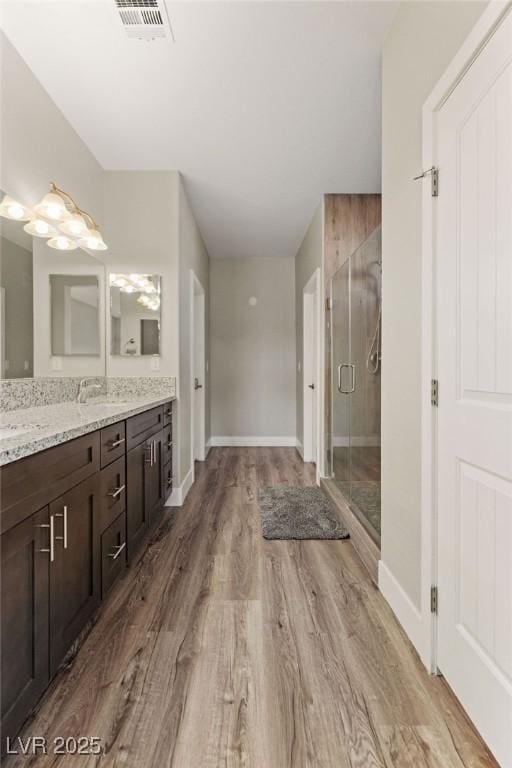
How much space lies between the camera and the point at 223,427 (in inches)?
230

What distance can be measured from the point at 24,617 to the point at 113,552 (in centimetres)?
79

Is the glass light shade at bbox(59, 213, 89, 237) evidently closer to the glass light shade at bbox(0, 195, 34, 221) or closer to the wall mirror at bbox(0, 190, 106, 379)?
the wall mirror at bbox(0, 190, 106, 379)

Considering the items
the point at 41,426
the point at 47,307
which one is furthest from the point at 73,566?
the point at 47,307

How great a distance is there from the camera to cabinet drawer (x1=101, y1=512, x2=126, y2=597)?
1729 mm

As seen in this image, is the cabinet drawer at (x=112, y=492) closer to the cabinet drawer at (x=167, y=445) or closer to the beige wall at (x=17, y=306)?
the beige wall at (x=17, y=306)

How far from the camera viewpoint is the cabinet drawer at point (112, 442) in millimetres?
1725

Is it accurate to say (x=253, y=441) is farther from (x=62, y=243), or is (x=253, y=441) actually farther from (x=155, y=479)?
(x=62, y=243)

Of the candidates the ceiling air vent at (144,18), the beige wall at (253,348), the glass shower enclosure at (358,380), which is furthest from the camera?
the beige wall at (253,348)

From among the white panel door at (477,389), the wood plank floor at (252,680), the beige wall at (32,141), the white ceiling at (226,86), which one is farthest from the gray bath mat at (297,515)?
the white ceiling at (226,86)

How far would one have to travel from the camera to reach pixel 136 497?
7.27ft

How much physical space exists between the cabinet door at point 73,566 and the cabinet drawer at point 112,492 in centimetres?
7

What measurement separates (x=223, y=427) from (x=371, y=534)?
3666 millimetres

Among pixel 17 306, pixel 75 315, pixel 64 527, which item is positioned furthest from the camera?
pixel 75 315

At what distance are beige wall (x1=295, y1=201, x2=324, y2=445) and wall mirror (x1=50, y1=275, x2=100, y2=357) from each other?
202 cm
